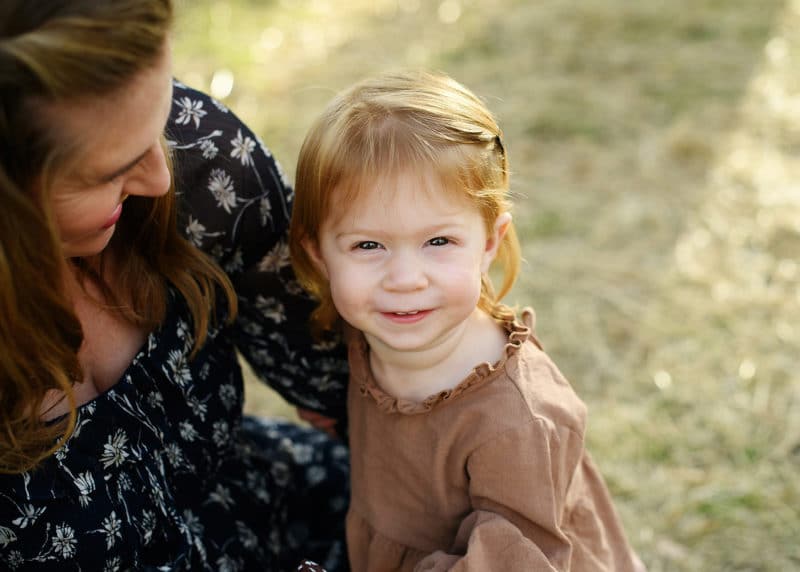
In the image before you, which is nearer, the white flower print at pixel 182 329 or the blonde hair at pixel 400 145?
the blonde hair at pixel 400 145

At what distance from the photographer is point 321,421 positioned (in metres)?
2.01

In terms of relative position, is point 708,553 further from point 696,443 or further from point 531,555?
point 531,555

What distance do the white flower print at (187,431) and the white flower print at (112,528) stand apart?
0.20 metres

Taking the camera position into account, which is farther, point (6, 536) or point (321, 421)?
point (321, 421)

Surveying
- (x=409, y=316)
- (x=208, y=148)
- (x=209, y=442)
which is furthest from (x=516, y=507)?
(x=208, y=148)

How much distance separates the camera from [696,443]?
238cm

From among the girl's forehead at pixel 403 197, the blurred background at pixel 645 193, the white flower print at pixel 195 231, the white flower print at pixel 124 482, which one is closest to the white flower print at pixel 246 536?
the white flower print at pixel 124 482

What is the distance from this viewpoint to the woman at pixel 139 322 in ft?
3.68

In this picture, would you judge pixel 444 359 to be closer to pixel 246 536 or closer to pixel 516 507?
pixel 516 507

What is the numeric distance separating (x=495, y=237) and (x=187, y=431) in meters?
0.63

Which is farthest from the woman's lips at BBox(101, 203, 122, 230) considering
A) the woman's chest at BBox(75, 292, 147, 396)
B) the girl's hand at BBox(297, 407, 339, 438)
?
the girl's hand at BBox(297, 407, 339, 438)

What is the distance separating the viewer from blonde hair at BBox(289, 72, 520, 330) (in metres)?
1.43

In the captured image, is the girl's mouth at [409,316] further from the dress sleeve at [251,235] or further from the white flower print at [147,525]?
the white flower print at [147,525]

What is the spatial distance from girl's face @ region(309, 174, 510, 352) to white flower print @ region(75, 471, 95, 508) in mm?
472
